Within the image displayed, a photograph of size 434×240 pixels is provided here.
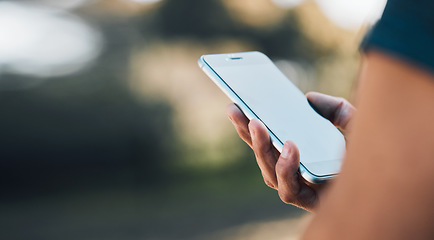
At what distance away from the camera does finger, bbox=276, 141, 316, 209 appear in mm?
1028

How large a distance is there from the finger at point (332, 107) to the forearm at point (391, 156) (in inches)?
41.5

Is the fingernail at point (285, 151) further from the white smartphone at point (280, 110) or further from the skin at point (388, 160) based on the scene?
the skin at point (388, 160)

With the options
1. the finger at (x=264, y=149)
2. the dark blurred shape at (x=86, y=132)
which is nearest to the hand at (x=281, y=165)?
the finger at (x=264, y=149)

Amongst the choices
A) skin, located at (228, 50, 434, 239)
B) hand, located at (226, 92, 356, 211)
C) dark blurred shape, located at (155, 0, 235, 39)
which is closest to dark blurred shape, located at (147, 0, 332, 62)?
dark blurred shape, located at (155, 0, 235, 39)

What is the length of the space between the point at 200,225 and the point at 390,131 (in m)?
3.60

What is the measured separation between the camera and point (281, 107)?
131 cm

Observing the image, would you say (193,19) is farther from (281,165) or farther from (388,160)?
(388,160)

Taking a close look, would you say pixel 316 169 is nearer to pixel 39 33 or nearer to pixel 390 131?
pixel 390 131

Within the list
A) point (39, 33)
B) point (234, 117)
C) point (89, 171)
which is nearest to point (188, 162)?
point (89, 171)

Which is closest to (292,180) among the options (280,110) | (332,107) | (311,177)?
(311,177)

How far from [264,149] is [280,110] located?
0.62 feet

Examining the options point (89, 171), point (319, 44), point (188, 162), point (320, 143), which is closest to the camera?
point (320, 143)

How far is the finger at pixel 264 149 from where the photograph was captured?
1.11 m

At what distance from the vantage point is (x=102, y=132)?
15.2 feet
